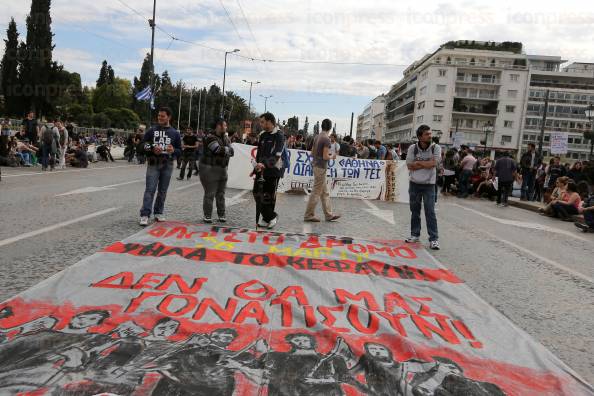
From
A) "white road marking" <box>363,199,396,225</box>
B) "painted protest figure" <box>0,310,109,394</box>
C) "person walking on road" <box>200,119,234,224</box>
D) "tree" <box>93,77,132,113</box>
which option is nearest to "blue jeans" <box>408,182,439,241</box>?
"white road marking" <box>363,199,396,225</box>

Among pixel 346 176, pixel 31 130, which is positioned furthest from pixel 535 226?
pixel 31 130

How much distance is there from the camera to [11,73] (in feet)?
233

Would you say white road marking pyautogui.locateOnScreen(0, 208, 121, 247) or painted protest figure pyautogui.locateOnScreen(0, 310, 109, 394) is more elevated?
painted protest figure pyautogui.locateOnScreen(0, 310, 109, 394)

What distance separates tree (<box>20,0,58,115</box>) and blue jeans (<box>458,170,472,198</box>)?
60876 mm

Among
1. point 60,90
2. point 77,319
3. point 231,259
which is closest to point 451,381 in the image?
point 77,319

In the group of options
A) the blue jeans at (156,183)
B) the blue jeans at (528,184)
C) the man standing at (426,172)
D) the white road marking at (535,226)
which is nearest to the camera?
the man standing at (426,172)

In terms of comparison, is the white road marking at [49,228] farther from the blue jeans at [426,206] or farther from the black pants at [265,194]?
the blue jeans at [426,206]

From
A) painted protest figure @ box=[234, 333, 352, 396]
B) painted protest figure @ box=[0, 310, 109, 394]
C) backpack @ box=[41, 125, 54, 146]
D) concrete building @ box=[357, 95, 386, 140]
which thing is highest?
concrete building @ box=[357, 95, 386, 140]

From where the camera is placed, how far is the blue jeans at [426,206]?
747 cm

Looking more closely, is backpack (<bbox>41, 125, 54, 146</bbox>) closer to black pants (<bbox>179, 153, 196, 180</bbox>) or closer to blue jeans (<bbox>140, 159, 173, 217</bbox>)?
black pants (<bbox>179, 153, 196, 180</bbox>)

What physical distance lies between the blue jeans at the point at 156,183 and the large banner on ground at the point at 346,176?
24.1 feet

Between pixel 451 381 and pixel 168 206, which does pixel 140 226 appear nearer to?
pixel 168 206

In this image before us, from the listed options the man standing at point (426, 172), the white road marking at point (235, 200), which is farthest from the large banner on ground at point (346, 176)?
the man standing at point (426, 172)

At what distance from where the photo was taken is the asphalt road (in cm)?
459
